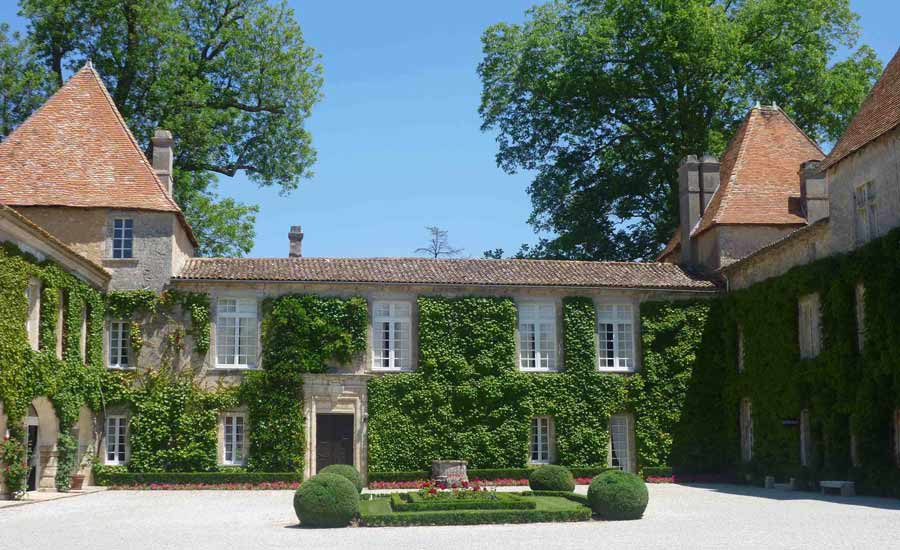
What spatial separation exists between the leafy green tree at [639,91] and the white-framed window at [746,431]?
12.1m

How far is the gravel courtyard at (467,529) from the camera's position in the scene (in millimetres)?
14969

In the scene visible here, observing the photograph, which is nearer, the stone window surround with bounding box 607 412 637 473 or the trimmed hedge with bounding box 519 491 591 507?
the trimmed hedge with bounding box 519 491 591 507

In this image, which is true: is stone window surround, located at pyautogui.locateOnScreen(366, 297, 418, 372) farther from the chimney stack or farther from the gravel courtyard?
the chimney stack

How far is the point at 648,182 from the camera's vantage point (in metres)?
41.7

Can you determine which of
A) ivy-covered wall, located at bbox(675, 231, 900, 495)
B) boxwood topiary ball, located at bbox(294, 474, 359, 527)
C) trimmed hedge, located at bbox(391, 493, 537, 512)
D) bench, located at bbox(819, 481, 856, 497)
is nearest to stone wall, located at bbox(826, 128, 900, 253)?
ivy-covered wall, located at bbox(675, 231, 900, 495)

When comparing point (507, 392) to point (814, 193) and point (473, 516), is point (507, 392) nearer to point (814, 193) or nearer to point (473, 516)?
A: point (814, 193)

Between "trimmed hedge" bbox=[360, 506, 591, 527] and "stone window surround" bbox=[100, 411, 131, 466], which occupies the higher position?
"stone window surround" bbox=[100, 411, 131, 466]

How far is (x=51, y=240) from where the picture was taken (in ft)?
78.1

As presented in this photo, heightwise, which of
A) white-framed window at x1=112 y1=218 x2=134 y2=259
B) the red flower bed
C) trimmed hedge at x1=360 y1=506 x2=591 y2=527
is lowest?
the red flower bed

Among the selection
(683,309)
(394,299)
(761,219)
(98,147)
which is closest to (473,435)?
(394,299)

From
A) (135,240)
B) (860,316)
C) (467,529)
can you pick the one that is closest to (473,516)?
(467,529)

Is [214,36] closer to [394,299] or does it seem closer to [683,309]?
[394,299]

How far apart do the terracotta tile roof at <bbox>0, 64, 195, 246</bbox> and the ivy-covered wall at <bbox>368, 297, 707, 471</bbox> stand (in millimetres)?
8465

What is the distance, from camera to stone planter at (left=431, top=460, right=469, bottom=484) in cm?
2701
